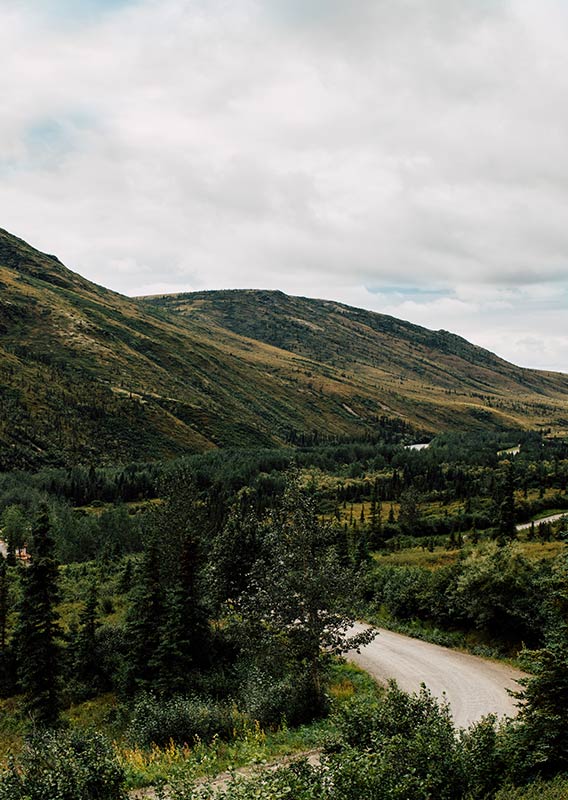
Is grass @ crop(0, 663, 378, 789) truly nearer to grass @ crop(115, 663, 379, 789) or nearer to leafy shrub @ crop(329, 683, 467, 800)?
grass @ crop(115, 663, 379, 789)

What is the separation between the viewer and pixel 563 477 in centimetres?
13612

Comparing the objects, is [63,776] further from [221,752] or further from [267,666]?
[267,666]

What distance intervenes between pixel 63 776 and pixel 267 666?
1512cm

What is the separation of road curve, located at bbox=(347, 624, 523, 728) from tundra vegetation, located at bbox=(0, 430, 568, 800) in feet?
6.21

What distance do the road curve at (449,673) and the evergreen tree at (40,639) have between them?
64.1 feet

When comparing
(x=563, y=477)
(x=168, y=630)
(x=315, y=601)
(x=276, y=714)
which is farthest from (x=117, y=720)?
(x=563, y=477)

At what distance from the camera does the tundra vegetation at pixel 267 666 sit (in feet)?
48.0

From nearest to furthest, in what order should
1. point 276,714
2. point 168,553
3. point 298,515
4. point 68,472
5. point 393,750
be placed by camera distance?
point 393,750 → point 276,714 → point 298,515 → point 168,553 → point 68,472

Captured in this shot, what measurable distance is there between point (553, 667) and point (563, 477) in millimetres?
133570

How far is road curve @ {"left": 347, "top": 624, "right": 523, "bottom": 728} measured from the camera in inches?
1129

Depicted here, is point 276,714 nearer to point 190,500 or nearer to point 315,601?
point 315,601

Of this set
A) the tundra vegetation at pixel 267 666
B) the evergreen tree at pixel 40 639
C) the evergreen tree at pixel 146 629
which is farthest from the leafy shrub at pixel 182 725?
the evergreen tree at pixel 40 639

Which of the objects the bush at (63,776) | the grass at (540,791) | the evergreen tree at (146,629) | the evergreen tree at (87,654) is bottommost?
the evergreen tree at (87,654)

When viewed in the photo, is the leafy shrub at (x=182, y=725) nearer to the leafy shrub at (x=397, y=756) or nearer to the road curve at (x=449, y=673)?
the leafy shrub at (x=397, y=756)
